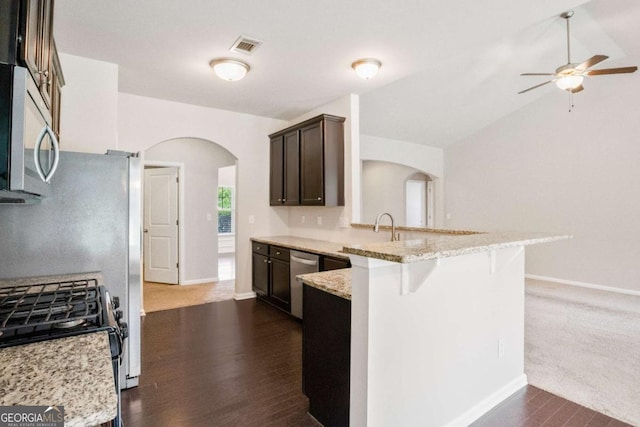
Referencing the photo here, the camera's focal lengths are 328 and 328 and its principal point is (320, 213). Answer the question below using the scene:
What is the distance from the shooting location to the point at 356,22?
2.47 meters

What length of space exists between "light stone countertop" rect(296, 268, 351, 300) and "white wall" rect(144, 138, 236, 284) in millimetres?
4105

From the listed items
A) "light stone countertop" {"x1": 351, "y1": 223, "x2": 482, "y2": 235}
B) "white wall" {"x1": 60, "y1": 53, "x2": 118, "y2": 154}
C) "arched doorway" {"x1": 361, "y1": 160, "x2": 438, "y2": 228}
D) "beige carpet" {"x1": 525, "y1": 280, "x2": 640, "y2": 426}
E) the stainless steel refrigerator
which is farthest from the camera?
"arched doorway" {"x1": 361, "y1": 160, "x2": 438, "y2": 228}

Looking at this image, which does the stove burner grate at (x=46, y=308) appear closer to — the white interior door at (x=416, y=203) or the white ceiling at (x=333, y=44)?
the white ceiling at (x=333, y=44)

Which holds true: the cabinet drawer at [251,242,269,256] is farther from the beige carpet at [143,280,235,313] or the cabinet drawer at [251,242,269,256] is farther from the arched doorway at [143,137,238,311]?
the arched doorway at [143,137,238,311]

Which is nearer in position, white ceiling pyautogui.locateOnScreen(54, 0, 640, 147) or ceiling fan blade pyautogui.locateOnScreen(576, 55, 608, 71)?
white ceiling pyautogui.locateOnScreen(54, 0, 640, 147)

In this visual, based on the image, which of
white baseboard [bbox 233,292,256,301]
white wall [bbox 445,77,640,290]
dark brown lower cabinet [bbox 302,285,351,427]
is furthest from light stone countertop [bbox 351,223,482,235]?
white wall [bbox 445,77,640,290]

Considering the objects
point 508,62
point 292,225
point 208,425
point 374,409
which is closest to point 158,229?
point 292,225

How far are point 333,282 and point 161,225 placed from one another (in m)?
4.79

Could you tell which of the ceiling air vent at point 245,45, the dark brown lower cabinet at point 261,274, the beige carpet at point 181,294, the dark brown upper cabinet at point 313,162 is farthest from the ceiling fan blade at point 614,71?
the beige carpet at point 181,294

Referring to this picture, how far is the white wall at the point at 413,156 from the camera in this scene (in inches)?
248

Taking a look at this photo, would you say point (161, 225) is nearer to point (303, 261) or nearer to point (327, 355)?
point (303, 261)

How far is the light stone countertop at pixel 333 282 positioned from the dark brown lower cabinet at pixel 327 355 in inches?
1.2

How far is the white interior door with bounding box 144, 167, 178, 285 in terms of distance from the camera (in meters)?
5.65

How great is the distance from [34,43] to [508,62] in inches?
211
